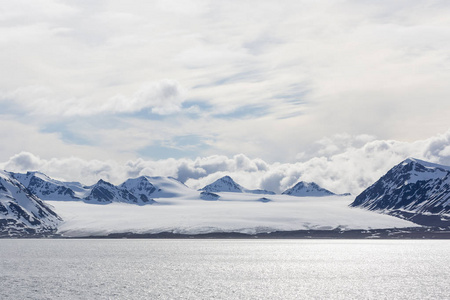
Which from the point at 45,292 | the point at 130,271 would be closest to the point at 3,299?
the point at 45,292

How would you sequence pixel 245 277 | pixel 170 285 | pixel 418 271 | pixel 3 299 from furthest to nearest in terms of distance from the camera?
1. pixel 418 271
2. pixel 245 277
3. pixel 170 285
4. pixel 3 299

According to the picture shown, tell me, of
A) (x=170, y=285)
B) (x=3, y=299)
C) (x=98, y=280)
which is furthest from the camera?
(x=98, y=280)

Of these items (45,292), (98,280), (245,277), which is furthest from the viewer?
(245,277)

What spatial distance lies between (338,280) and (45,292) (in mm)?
82093

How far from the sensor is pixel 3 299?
114 metres

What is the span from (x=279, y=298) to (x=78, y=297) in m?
44.7

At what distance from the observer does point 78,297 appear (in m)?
119

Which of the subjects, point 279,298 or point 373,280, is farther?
point 373,280

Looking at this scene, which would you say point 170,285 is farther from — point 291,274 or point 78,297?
point 291,274

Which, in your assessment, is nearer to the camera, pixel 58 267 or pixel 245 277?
pixel 245 277

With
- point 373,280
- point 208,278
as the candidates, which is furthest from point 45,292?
point 373,280

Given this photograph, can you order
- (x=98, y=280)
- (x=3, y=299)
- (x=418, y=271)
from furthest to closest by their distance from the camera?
1. (x=418, y=271)
2. (x=98, y=280)
3. (x=3, y=299)

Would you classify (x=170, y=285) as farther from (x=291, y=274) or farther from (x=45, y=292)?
(x=291, y=274)

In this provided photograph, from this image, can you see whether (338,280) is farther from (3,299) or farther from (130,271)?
(3,299)
